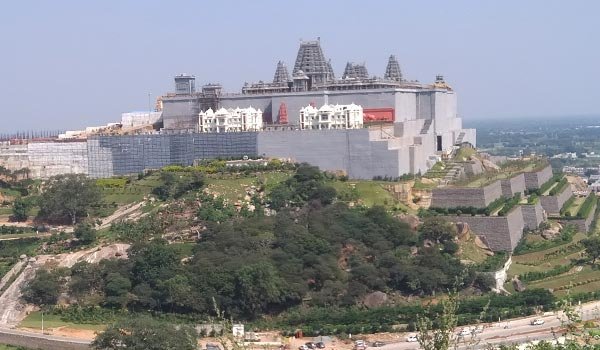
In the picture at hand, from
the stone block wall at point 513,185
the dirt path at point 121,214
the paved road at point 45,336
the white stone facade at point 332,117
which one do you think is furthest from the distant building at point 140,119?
the paved road at point 45,336

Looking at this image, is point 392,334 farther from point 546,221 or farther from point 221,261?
point 546,221

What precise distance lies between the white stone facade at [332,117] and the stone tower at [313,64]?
675cm

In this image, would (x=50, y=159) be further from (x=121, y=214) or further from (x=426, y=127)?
(x=426, y=127)

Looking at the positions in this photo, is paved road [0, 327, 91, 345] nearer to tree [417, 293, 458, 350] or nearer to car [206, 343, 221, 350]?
car [206, 343, 221, 350]

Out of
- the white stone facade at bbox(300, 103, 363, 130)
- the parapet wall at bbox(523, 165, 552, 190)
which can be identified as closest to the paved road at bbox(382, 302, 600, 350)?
the white stone facade at bbox(300, 103, 363, 130)

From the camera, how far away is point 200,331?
110 ft

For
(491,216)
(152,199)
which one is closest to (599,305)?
(491,216)

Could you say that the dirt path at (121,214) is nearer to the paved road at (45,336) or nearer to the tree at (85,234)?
the tree at (85,234)

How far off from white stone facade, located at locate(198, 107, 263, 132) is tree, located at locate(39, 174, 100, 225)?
30.6ft

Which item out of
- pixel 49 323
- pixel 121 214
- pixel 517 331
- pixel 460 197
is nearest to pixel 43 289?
A: pixel 49 323

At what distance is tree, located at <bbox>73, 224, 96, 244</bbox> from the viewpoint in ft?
131

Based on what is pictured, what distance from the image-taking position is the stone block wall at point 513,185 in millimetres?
49875

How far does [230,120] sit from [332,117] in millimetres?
5844

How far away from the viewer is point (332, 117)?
164ft
